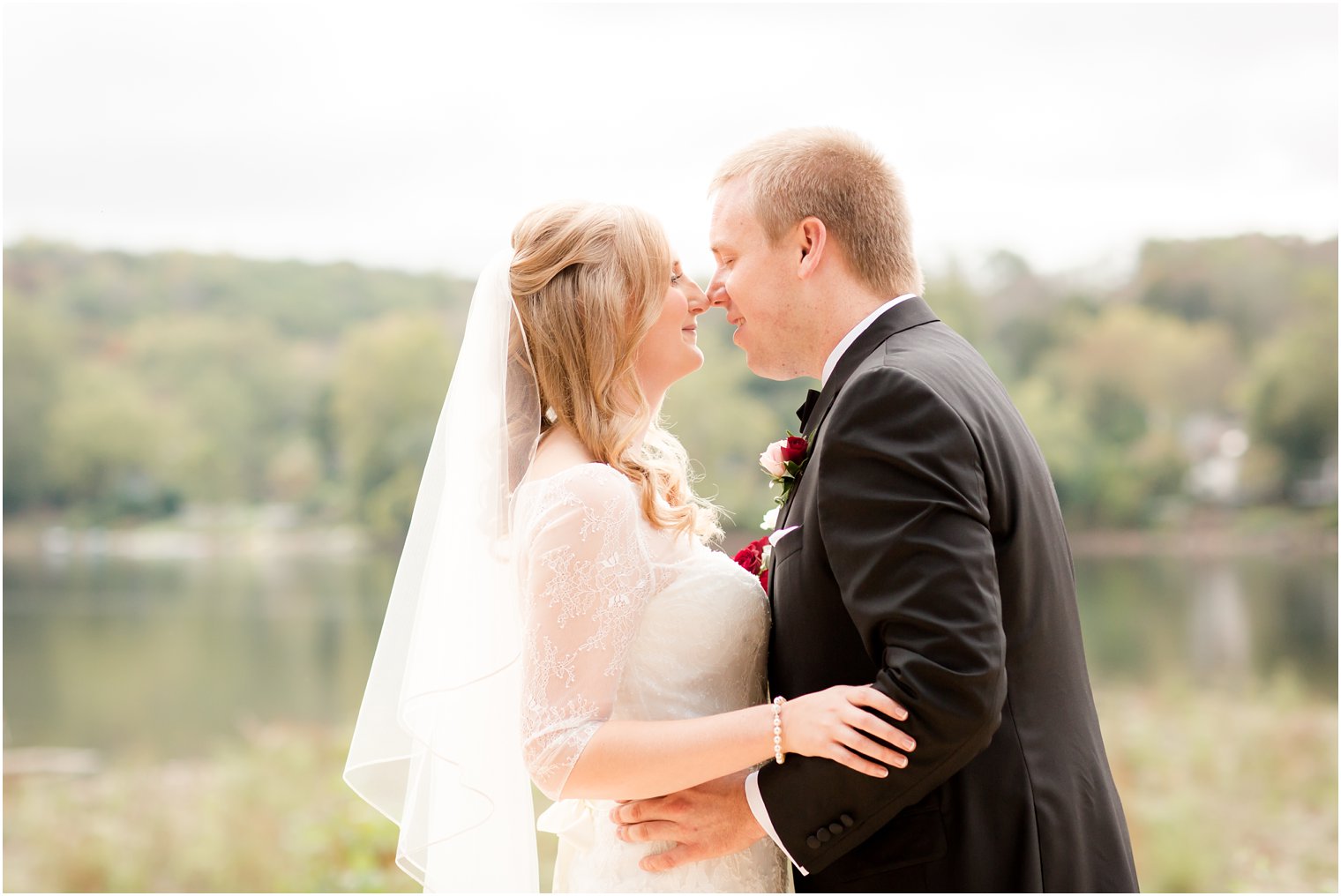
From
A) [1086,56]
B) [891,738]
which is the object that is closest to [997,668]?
[891,738]

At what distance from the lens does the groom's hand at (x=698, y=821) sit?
6.82 feet

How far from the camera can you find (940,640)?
1.74 meters

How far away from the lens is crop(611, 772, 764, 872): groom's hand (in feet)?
6.82

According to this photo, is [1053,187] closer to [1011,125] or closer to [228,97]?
[1011,125]

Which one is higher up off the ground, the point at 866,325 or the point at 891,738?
the point at 866,325

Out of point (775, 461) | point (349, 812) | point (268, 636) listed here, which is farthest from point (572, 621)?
point (268, 636)

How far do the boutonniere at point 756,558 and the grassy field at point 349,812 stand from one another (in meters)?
4.46

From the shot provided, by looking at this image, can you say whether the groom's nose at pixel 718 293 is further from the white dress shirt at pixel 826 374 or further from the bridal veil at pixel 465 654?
the bridal veil at pixel 465 654

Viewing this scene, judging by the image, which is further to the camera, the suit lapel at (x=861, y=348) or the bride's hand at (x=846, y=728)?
the suit lapel at (x=861, y=348)

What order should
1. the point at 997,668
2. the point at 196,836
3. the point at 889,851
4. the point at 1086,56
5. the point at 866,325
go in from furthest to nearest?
the point at 1086,56
the point at 196,836
the point at 866,325
the point at 889,851
the point at 997,668

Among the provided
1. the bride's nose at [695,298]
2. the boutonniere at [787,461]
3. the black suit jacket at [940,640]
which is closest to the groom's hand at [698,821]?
the black suit jacket at [940,640]

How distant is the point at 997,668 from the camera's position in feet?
5.82

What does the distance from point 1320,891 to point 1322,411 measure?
5207 mm

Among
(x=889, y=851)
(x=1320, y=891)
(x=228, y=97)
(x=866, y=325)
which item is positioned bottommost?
(x=1320, y=891)
